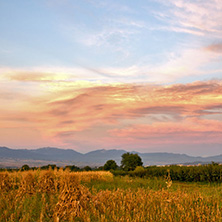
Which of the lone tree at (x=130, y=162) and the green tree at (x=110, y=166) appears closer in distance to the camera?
the lone tree at (x=130, y=162)

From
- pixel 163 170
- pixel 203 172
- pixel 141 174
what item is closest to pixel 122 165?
pixel 141 174

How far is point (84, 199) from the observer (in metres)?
6.02

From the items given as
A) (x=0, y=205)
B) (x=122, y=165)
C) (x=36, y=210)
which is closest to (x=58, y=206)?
(x=36, y=210)

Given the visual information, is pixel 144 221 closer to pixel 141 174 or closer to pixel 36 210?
pixel 36 210

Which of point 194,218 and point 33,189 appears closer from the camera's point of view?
point 194,218

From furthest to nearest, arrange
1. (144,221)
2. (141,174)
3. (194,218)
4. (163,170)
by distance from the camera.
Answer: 1. (141,174)
2. (163,170)
3. (194,218)
4. (144,221)

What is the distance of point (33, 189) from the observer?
26.8 ft

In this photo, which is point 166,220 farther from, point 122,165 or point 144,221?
point 122,165

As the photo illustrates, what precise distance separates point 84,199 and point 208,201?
360 centimetres

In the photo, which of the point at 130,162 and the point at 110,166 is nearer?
the point at 130,162

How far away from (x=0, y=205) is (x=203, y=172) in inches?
606

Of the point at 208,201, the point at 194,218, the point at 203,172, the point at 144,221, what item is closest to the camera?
the point at 144,221

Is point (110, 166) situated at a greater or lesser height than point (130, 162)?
lesser

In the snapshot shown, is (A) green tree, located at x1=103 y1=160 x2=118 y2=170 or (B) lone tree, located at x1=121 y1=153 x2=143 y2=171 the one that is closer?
(B) lone tree, located at x1=121 y1=153 x2=143 y2=171
